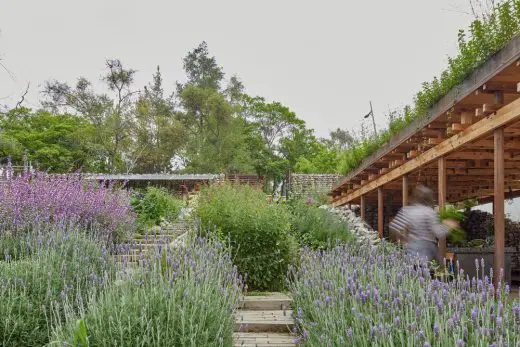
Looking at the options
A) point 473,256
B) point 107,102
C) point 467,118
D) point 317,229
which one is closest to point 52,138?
point 107,102

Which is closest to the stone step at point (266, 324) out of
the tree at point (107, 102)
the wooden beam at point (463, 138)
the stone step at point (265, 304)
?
the stone step at point (265, 304)

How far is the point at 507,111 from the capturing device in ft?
16.7

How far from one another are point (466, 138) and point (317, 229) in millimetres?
3003

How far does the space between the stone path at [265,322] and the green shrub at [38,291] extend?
1270 millimetres

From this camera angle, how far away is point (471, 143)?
645 centimetres

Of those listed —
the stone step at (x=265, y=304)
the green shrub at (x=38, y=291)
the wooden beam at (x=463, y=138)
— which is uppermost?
the wooden beam at (x=463, y=138)

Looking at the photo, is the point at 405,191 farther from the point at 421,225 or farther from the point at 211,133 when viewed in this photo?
the point at 211,133

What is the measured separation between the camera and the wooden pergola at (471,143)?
5.14 m

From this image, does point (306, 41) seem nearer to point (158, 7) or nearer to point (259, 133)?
point (158, 7)

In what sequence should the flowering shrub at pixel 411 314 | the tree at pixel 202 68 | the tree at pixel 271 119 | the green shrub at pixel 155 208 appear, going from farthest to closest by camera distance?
the tree at pixel 202 68 < the tree at pixel 271 119 < the green shrub at pixel 155 208 < the flowering shrub at pixel 411 314

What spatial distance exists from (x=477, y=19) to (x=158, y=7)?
10.2 m

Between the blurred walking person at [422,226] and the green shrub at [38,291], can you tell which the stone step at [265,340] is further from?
the blurred walking person at [422,226]

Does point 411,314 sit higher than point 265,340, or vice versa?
point 411,314

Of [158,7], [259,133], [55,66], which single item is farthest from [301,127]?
[158,7]
